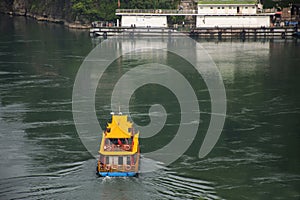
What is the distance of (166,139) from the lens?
33875 millimetres

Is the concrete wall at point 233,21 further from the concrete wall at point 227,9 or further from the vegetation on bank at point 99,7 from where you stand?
the vegetation on bank at point 99,7

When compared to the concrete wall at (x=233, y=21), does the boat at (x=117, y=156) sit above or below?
below

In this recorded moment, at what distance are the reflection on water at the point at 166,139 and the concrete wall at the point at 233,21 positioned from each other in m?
22.3

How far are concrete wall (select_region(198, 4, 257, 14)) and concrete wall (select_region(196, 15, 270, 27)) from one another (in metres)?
0.62

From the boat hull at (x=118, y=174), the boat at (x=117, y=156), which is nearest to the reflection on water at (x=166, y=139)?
the boat hull at (x=118, y=174)

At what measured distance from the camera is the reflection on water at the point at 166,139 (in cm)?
2733

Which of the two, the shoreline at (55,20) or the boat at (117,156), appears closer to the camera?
the boat at (117,156)

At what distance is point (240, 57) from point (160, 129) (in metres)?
27.1

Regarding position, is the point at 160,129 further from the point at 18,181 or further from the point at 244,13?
the point at 244,13

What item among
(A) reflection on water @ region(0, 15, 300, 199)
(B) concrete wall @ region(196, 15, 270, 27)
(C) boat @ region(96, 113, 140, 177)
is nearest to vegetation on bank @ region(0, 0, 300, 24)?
(B) concrete wall @ region(196, 15, 270, 27)

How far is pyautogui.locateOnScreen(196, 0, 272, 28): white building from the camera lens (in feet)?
265

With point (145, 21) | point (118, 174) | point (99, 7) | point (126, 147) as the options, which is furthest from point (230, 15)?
point (118, 174)

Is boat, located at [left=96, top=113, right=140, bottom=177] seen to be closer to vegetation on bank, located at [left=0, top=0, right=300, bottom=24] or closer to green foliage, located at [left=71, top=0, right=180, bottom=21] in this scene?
vegetation on bank, located at [left=0, top=0, right=300, bottom=24]

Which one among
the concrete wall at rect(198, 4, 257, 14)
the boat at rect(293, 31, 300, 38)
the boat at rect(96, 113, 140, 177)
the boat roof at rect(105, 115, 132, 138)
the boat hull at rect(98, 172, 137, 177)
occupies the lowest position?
the boat hull at rect(98, 172, 137, 177)
